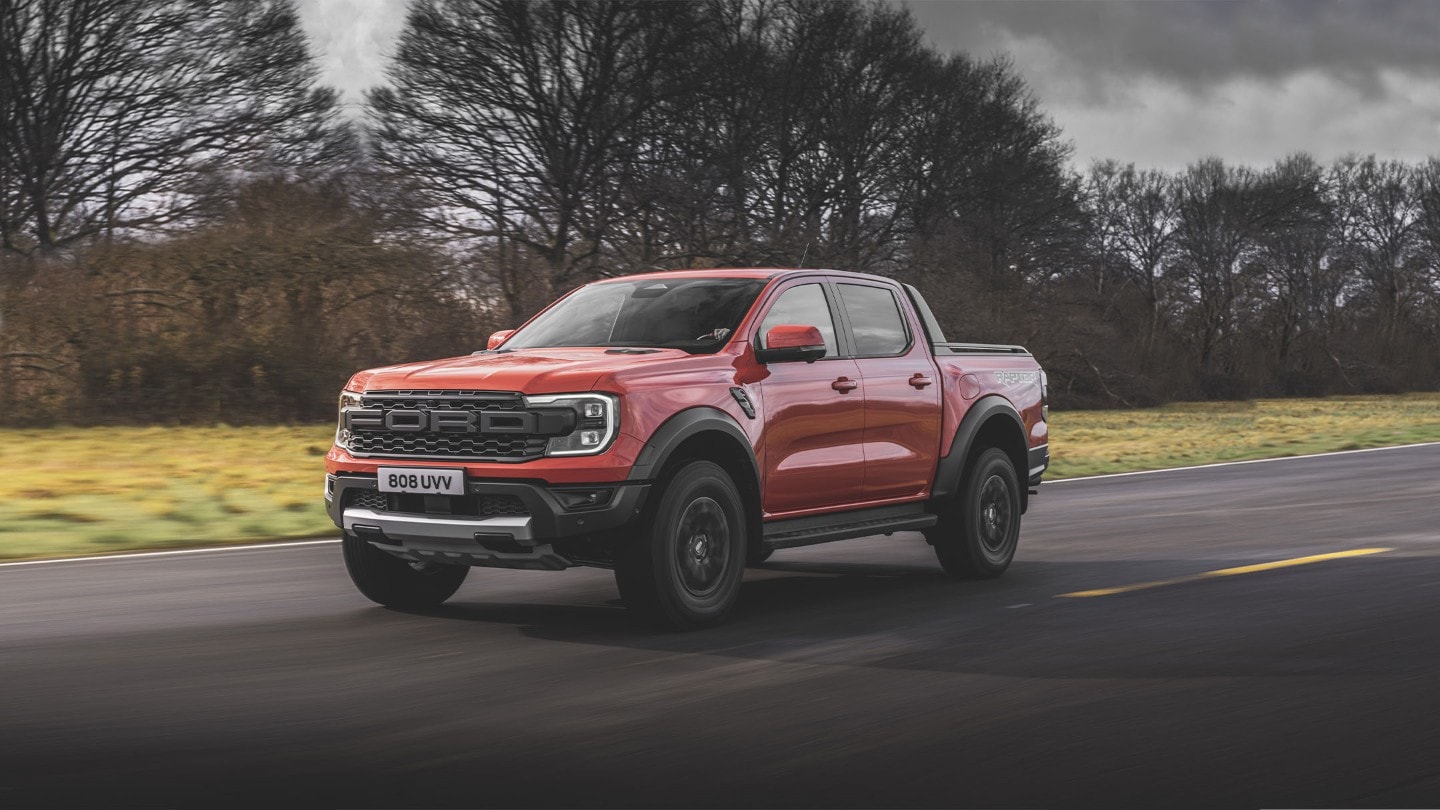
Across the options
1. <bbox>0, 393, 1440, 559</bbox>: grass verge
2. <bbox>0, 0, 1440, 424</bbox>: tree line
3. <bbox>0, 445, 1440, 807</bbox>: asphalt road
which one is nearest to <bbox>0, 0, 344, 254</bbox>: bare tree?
<bbox>0, 0, 1440, 424</bbox>: tree line

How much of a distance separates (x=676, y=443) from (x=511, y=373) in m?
0.85

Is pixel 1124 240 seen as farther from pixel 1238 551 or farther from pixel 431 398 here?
pixel 431 398

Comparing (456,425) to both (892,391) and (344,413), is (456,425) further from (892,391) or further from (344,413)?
(892,391)

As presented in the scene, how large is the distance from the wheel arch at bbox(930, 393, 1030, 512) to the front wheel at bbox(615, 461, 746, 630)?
210 cm

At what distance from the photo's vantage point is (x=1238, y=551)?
1117 cm

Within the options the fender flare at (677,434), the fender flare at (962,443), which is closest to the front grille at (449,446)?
the fender flare at (677,434)

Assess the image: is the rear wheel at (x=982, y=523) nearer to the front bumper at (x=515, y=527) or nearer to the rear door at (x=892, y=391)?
the rear door at (x=892, y=391)

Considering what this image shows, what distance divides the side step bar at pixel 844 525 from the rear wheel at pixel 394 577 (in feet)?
5.51

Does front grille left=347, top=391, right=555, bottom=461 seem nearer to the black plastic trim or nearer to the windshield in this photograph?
the windshield

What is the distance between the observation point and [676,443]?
7.41 m

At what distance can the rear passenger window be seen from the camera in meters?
9.13

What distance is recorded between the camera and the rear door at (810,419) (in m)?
8.17

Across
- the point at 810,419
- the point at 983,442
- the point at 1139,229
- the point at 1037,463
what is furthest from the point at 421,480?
the point at 1139,229

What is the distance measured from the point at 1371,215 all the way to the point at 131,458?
194ft
